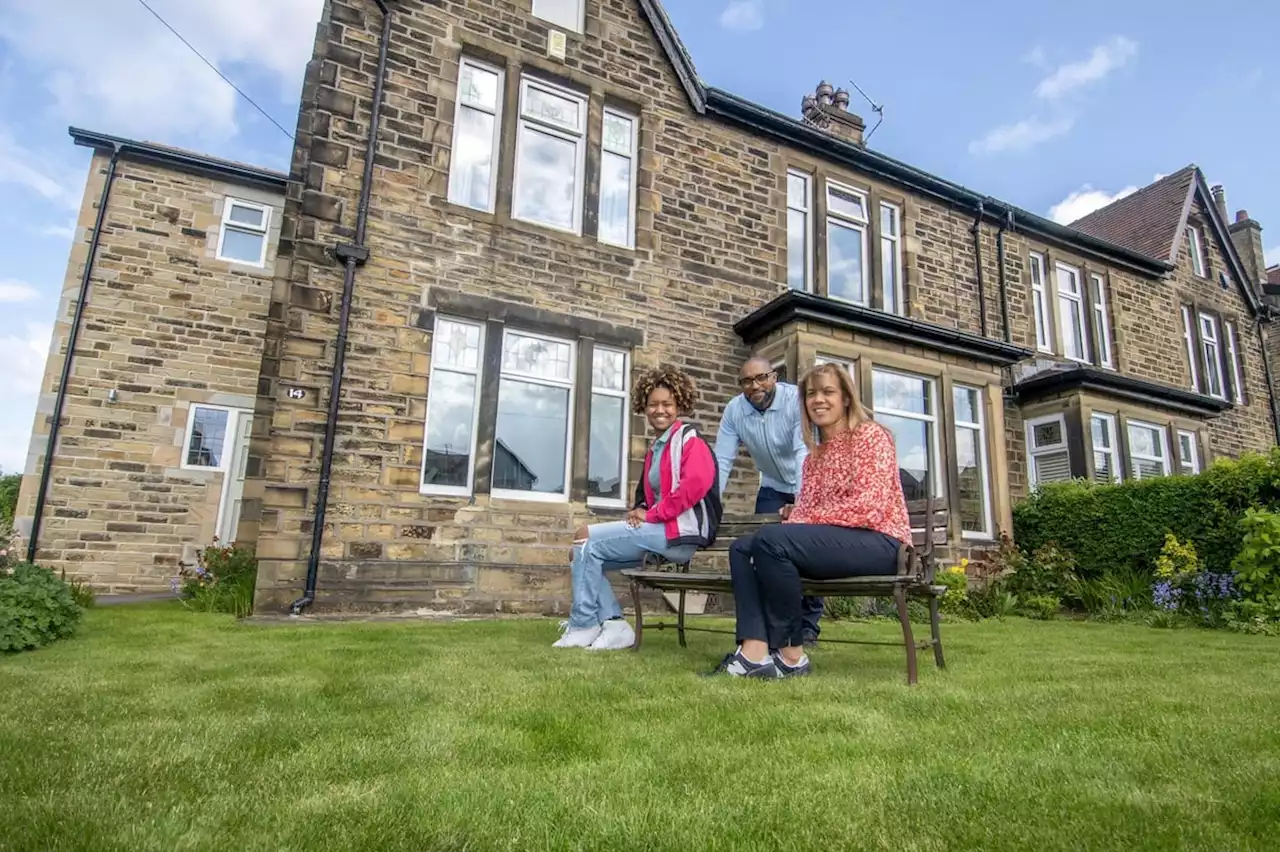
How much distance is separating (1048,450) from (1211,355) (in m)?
7.13

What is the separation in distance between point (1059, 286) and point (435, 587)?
1287cm

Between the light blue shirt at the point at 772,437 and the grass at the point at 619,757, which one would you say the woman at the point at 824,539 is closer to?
the grass at the point at 619,757

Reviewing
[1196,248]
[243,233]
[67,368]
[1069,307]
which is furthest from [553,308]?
[1196,248]

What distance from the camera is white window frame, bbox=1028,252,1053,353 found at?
13.7 meters

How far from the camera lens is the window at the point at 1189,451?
13906 millimetres

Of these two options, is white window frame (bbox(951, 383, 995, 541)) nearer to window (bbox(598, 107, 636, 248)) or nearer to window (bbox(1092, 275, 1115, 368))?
window (bbox(1092, 275, 1115, 368))

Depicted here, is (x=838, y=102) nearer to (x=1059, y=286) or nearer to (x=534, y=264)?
(x=1059, y=286)

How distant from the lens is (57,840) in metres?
1.47

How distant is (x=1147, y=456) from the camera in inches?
529

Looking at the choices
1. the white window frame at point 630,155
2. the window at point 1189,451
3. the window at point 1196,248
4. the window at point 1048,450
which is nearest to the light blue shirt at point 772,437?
the white window frame at point 630,155

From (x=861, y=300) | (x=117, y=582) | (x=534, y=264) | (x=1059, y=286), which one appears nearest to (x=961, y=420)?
(x=861, y=300)

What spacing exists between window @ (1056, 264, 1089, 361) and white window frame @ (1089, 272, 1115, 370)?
0.31 m

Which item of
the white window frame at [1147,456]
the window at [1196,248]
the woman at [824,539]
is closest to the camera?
the woman at [824,539]

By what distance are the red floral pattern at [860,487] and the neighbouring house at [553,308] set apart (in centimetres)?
503
